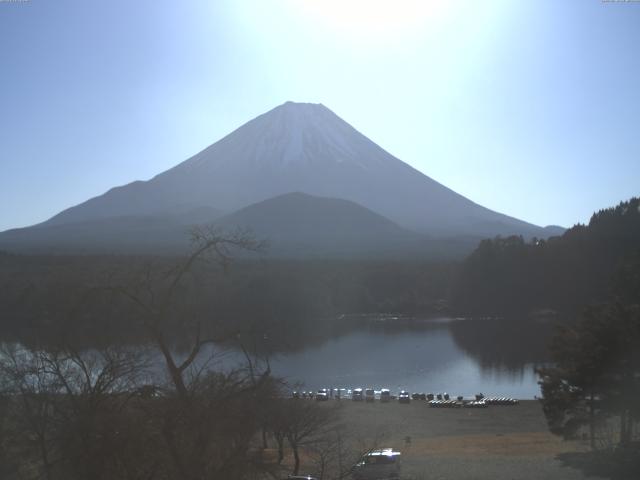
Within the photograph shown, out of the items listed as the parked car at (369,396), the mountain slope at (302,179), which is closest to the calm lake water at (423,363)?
the parked car at (369,396)

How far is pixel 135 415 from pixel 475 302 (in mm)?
35627

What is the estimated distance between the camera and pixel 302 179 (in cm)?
7738

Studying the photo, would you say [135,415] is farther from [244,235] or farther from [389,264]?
[389,264]

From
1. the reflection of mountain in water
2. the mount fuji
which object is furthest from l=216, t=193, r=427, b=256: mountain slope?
the reflection of mountain in water

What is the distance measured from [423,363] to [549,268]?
17244mm

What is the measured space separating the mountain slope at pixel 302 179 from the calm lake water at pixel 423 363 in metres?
46.3

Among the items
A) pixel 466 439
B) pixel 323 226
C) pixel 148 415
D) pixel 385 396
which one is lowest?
pixel 385 396

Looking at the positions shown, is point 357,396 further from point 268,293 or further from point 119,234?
point 119,234

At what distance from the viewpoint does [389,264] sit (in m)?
45.4

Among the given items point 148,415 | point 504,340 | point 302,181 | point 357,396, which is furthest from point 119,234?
point 148,415

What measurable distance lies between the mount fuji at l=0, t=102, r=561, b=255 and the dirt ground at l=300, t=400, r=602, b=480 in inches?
2192

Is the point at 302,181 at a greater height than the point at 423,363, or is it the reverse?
the point at 302,181

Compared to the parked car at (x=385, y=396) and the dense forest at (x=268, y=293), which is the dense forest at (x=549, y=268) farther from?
the parked car at (x=385, y=396)

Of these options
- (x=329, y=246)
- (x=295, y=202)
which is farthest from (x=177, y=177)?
(x=329, y=246)
